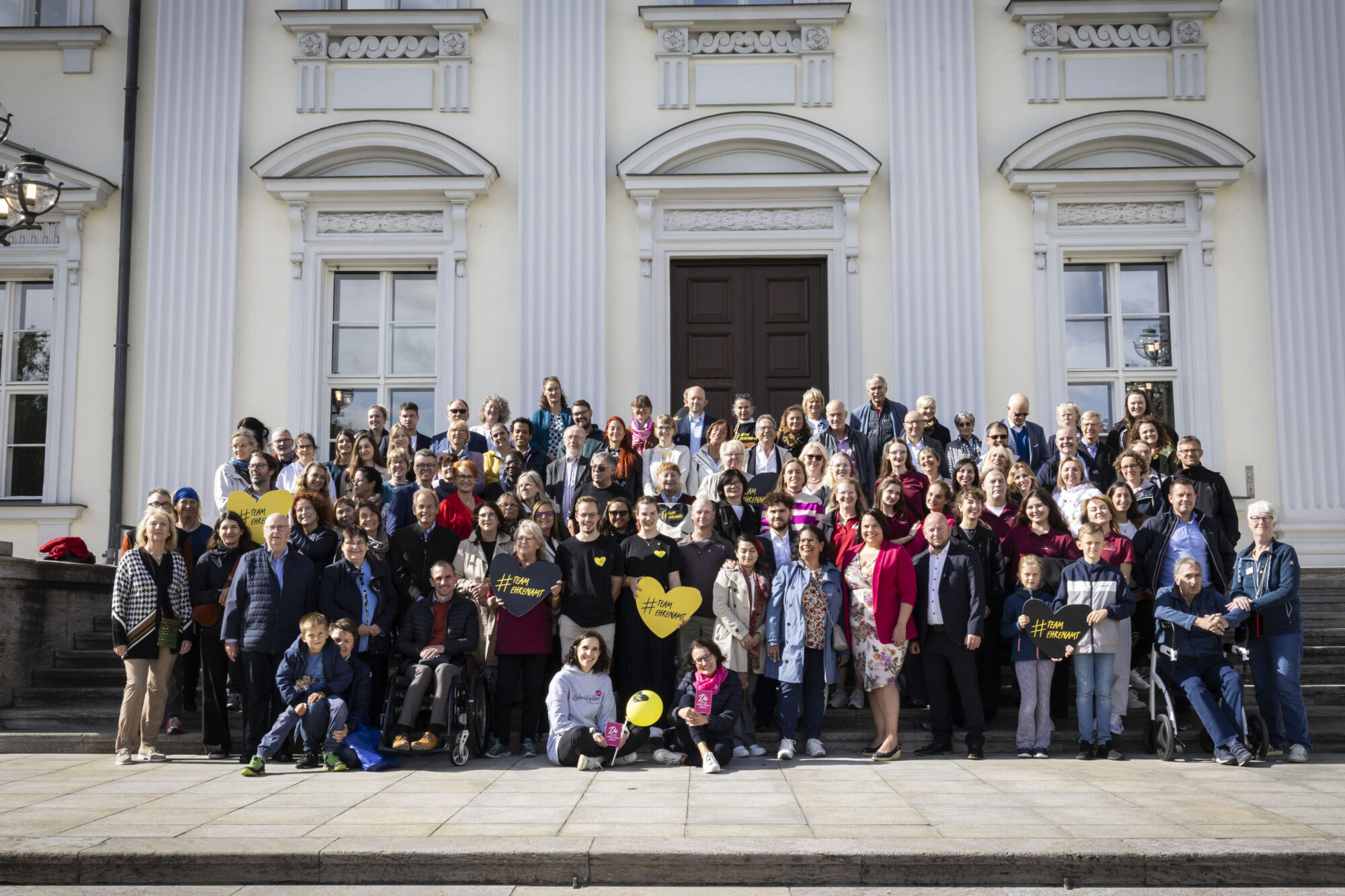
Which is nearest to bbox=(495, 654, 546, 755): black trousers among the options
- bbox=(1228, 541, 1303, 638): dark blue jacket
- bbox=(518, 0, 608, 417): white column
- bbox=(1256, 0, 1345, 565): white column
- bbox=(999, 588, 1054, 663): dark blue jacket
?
bbox=(999, 588, 1054, 663): dark blue jacket

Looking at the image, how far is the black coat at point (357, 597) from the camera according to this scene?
28.7 feet

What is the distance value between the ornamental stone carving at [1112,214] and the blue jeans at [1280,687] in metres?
5.58

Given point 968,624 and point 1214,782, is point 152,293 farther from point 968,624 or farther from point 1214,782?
point 1214,782

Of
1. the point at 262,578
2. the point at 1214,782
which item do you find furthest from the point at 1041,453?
the point at 262,578

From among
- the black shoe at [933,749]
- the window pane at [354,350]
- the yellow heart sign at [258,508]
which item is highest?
the window pane at [354,350]

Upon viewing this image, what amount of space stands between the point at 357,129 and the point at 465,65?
4.38 ft

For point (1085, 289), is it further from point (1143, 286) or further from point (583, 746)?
point (583, 746)

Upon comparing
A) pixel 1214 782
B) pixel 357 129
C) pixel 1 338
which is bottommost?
pixel 1214 782

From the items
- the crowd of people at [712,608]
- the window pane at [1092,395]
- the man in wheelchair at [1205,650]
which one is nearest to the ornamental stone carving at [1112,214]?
the window pane at [1092,395]

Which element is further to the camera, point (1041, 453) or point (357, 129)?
point (357, 129)

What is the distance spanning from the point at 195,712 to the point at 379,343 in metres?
4.75

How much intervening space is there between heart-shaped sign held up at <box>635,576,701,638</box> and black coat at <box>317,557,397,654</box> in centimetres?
184

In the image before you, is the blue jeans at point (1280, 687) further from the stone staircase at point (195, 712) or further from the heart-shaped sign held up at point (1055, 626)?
the heart-shaped sign held up at point (1055, 626)

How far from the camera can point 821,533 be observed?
9062 millimetres
